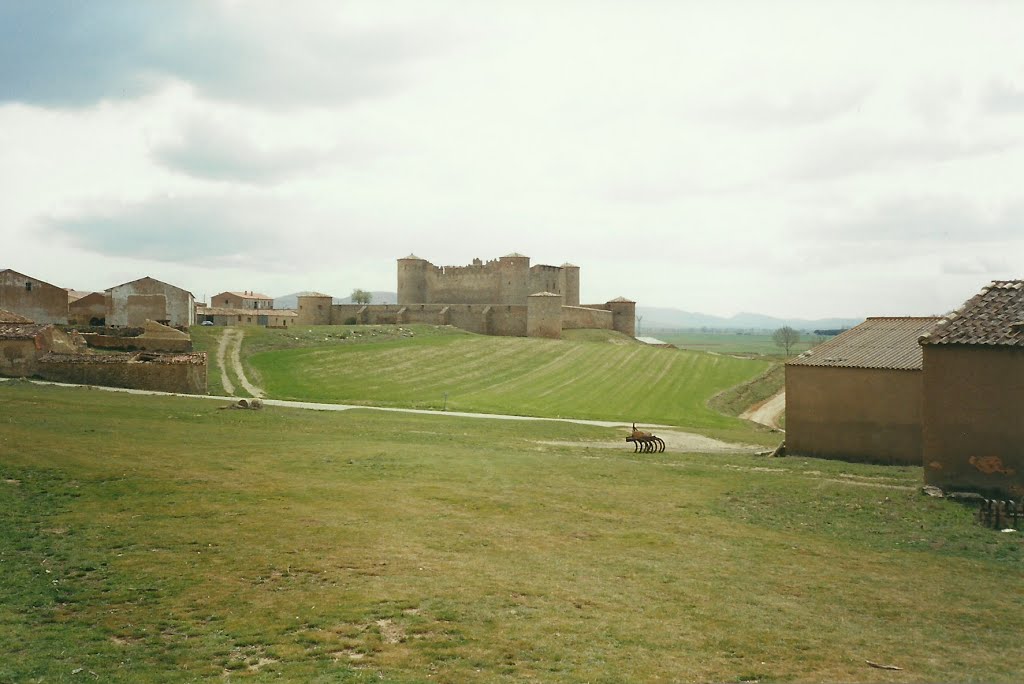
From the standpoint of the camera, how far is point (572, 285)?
9306 centimetres

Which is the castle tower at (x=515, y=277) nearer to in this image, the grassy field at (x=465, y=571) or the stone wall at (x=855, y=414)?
the stone wall at (x=855, y=414)

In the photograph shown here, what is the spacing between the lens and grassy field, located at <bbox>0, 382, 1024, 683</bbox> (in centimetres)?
839

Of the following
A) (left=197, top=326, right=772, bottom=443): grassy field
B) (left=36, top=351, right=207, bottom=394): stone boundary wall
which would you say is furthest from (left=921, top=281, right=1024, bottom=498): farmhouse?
(left=36, top=351, right=207, bottom=394): stone boundary wall

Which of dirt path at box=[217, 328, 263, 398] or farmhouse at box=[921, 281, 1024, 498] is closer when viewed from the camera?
farmhouse at box=[921, 281, 1024, 498]

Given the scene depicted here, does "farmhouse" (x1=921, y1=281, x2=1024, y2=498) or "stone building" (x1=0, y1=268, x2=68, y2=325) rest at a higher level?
"stone building" (x1=0, y1=268, x2=68, y2=325)

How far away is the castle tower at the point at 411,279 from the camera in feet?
296

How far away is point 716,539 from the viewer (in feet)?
45.1

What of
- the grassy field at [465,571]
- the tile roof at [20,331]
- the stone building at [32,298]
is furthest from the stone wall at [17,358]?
the stone building at [32,298]

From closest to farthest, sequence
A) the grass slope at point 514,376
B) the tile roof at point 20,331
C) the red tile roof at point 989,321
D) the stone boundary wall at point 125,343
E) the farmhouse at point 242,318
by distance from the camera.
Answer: the red tile roof at point 989,321 < the tile roof at point 20,331 < the stone boundary wall at point 125,343 < the grass slope at point 514,376 < the farmhouse at point 242,318

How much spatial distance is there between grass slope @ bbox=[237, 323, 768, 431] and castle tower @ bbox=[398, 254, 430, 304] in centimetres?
2384

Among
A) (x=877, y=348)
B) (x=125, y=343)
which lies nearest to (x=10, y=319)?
(x=125, y=343)

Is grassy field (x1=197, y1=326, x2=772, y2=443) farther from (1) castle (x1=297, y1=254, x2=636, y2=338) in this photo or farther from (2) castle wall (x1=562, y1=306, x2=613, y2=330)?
(2) castle wall (x1=562, y1=306, x2=613, y2=330)

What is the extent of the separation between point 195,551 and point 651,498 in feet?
31.6

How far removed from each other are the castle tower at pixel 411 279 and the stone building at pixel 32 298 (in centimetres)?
4129
